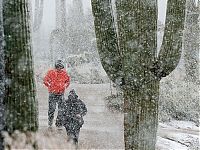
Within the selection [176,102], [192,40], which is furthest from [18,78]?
[192,40]

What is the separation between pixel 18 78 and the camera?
20.2ft

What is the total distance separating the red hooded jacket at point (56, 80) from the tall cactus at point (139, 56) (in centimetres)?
307

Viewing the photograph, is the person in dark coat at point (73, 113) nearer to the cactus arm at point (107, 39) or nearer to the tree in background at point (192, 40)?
the cactus arm at point (107, 39)

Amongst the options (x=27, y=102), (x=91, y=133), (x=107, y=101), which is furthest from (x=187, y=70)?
(x=27, y=102)

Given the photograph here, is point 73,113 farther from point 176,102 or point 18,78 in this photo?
point 176,102

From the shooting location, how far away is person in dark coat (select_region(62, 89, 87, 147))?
8.91 metres

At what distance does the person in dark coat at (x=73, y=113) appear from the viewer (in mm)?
8914

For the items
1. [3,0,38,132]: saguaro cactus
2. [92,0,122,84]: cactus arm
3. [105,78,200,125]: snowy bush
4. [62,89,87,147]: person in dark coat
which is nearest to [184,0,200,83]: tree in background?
[105,78,200,125]: snowy bush

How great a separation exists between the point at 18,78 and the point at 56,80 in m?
4.50

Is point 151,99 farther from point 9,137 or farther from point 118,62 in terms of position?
point 9,137

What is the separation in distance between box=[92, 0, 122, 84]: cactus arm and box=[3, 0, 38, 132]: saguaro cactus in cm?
175

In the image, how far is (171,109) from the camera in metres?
13.7

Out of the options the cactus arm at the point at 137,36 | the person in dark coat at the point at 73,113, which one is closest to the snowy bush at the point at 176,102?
the person in dark coat at the point at 73,113

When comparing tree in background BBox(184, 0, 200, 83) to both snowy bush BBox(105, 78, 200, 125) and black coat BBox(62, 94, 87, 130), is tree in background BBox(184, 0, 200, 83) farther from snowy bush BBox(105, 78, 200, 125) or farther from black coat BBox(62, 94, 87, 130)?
black coat BBox(62, 94, 87, 130)
